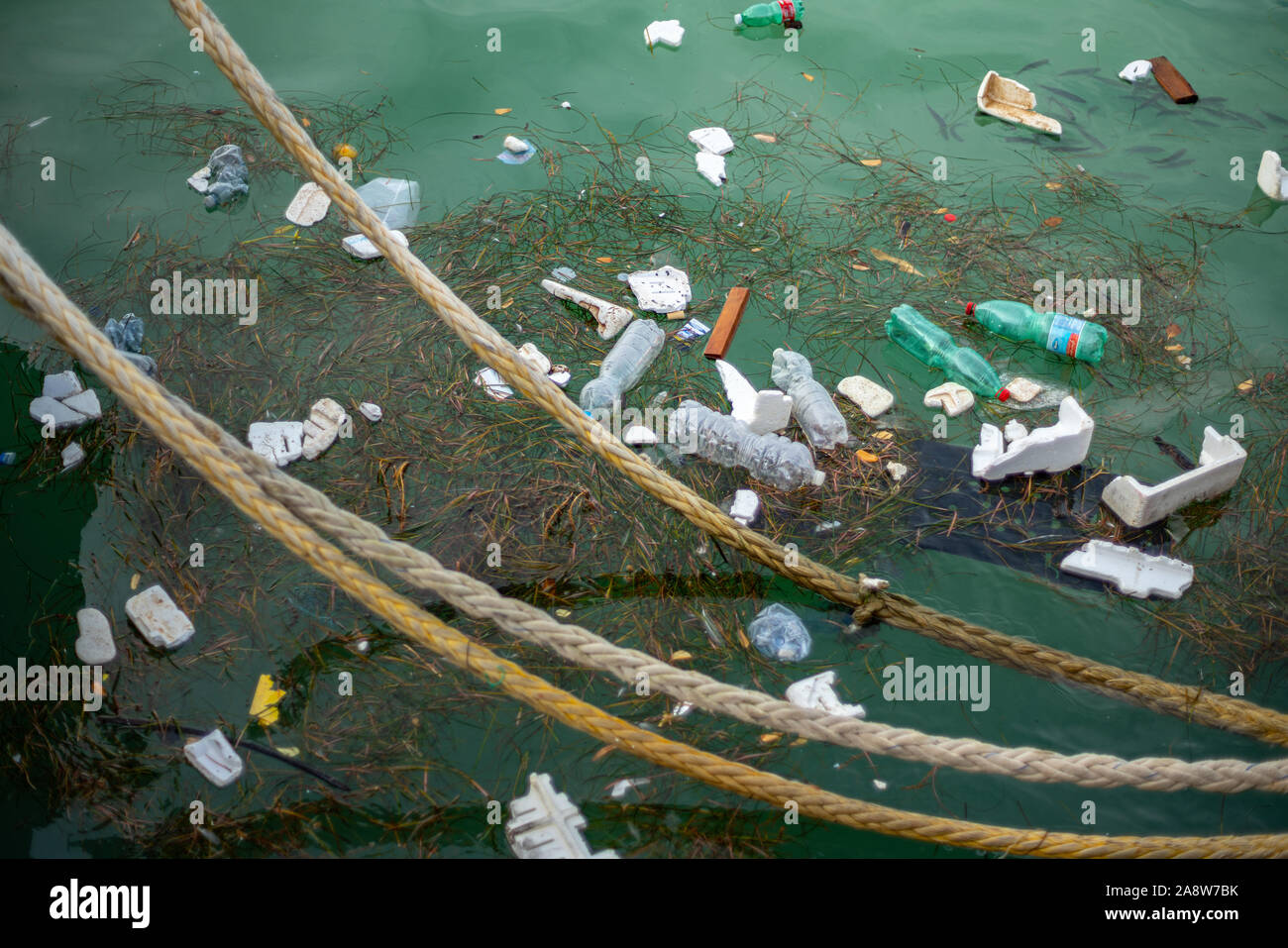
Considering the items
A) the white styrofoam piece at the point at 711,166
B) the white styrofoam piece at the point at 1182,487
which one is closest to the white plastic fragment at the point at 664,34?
the white styrofoam piece at the point at 711,166

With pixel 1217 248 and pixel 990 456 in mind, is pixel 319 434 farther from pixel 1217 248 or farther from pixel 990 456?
pixel 1217 248

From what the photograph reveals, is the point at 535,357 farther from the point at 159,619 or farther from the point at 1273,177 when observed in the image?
the point at 1273,177

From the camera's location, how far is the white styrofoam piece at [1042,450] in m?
3.32

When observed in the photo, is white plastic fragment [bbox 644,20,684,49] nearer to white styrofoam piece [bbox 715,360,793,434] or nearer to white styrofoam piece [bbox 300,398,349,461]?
white styrofoam piece [bbox 715,360,793,434]

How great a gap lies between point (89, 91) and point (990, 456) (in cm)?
479

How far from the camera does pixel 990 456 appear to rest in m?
3.42

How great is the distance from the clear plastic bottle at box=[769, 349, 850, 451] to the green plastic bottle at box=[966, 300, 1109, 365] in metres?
0.83

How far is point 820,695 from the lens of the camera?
2857 mm

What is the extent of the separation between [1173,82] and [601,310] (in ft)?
11.6

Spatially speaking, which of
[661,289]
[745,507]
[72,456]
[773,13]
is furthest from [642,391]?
[773,13]

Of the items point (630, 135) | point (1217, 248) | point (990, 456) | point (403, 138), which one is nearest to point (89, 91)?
point (403, 138)

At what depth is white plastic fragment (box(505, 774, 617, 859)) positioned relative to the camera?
2.53 m

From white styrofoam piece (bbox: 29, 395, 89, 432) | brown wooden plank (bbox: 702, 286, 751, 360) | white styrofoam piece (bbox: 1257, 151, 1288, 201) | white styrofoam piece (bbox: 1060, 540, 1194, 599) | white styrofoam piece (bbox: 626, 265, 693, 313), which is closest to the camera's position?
white styrofoam piece (bbox: 1060, 540, 1194, 599)

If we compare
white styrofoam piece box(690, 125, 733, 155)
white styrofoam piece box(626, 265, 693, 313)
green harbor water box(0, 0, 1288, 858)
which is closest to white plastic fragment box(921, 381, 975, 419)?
green harbor water box(0, 0, 1288, 858)
